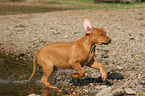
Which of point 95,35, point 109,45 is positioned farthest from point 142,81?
point 109,45

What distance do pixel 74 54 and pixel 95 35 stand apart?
789 millimetres

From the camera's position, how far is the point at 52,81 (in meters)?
7.36

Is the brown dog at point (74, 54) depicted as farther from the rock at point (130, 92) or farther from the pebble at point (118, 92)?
the rock at point (130, 92)

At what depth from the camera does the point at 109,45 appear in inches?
442

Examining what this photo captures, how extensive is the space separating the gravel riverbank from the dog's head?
1315 mm

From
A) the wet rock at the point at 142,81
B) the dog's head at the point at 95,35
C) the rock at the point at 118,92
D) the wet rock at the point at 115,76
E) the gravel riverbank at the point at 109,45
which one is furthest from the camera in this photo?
the wet rock at the point at 115,76

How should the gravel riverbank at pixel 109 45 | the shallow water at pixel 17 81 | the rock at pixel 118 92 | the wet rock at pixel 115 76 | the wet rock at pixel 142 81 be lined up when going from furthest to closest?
the wet rock at pixel 115 76, the gravel riverbank at pixel 109 45, the wet rock at pixel 142 81, the shallow water at pixel 17 81, the rock at pixel 118 92

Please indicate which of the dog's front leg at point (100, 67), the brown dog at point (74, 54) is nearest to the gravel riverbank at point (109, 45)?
the dog's front leg at point (100, 67)

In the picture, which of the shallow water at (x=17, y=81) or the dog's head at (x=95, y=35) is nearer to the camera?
the dog's head at (x=95, y=35)

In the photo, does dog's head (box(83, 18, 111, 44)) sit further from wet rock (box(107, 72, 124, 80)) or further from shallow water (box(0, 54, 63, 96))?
shallow water (box(0, 54, 63, 96))

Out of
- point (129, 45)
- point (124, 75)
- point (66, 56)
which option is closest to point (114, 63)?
point (124, 75)

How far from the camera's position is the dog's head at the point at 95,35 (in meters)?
6.21

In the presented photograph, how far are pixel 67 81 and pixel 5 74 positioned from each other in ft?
7.20

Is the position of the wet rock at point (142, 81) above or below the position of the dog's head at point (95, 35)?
below
